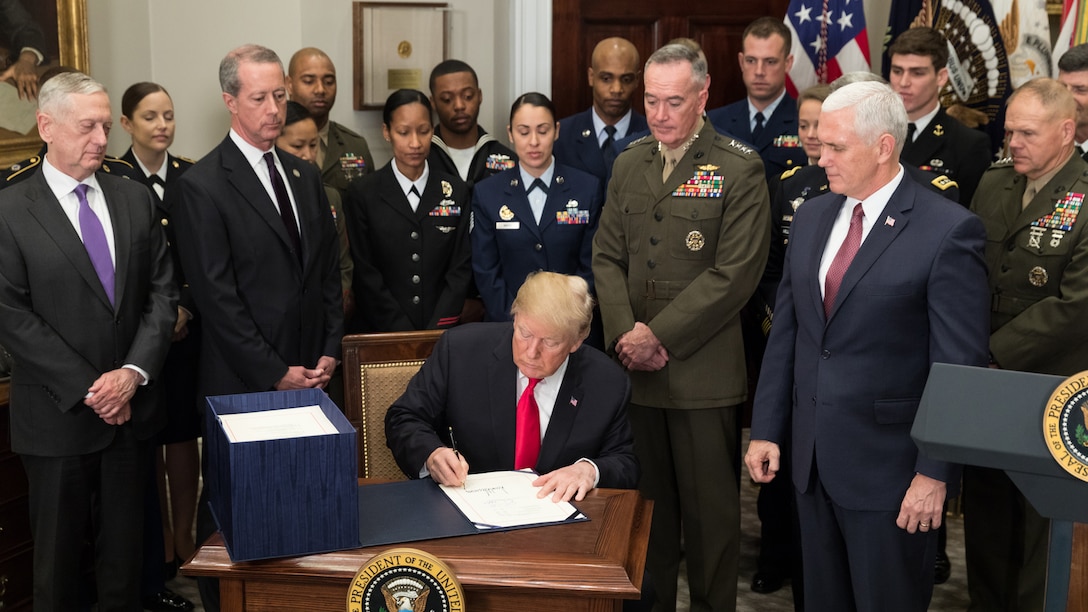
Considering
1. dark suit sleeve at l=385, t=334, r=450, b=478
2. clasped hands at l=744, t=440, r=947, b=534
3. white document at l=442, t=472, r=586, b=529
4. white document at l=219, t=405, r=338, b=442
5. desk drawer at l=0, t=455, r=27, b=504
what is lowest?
desk drawer at l=0, t=455, r=27, b=504

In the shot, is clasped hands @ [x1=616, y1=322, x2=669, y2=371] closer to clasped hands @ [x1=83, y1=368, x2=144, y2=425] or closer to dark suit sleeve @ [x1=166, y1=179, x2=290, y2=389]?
dark suit sleeve @ [x1=166, y1=179, x2=290, y2=389]

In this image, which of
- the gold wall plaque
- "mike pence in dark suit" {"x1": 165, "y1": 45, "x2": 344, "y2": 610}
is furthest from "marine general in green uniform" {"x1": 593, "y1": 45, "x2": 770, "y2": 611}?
the gold wall plaque

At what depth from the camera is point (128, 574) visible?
3.22 metres

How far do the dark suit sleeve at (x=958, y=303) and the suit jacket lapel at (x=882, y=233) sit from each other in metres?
0.11

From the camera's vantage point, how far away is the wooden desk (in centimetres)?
195

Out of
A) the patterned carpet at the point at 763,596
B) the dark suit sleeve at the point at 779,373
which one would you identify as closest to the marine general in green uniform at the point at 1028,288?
the patterned carpet at the point at 763,596

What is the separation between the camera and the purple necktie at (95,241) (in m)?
3.05

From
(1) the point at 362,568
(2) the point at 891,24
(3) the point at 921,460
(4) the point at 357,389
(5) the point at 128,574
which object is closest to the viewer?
(1) the point at 362,568

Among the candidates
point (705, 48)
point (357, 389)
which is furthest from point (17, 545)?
point (705, 48)

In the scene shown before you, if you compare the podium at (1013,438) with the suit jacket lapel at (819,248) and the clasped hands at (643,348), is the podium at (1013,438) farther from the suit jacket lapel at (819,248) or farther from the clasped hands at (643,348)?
the clasped hands at (643,348)

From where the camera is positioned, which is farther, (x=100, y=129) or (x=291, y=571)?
(x=100, y=129)

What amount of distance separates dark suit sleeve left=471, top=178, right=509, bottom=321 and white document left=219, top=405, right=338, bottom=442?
1.67m

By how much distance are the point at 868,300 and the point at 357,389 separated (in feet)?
4.45

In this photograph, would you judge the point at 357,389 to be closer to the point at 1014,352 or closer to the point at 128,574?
the point at 128,574
